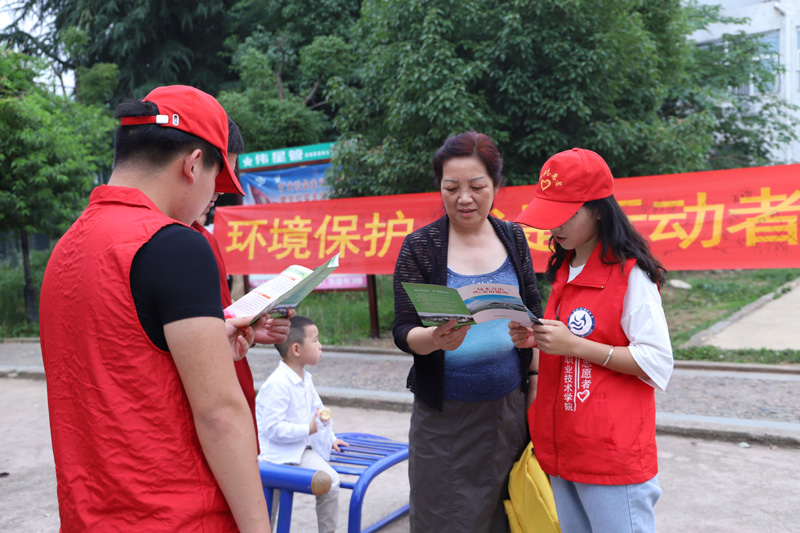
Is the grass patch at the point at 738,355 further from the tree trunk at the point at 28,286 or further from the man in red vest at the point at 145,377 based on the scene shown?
the tree trunk at the point at 28,286

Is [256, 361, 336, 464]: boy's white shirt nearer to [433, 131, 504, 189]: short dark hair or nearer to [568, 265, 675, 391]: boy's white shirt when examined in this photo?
[433, 131, 504, 189]: short dark hair

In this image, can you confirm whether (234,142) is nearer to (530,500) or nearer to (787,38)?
(530,500)

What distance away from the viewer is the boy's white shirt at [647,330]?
6.28ft

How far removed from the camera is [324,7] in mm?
15477

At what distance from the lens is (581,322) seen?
2047mm

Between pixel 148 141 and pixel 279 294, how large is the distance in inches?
19.9

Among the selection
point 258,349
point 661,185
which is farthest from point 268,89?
point 661,185

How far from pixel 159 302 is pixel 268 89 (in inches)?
544

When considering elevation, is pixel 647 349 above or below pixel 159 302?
below

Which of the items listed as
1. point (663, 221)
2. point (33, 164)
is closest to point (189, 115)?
point (663, 221)

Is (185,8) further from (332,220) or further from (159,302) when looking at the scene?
(159,302)

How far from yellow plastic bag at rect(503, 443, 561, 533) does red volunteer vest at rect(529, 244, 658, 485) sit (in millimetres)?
172

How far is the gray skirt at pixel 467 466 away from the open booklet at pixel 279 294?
0.84m

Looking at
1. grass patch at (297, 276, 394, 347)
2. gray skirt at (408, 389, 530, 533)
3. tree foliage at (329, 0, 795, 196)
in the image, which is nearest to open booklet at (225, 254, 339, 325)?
gray skirt at (408, 389, 530, 533)
